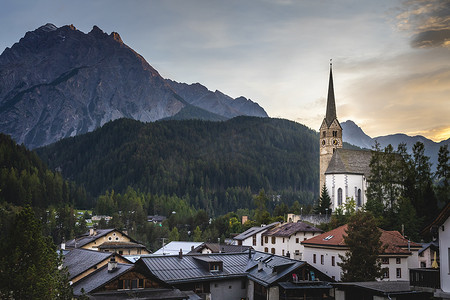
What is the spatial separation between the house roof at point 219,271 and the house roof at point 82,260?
4.97 metres

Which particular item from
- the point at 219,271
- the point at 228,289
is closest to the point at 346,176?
the point at 228,289

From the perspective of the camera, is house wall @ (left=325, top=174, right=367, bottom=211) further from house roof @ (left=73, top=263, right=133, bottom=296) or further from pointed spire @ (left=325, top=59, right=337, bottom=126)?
house roof @ (left=73, top=263, right=133, bottom=296)

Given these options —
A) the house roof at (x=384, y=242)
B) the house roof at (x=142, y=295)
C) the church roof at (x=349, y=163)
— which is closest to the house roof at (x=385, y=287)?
the house roof at (x=142, y=295)

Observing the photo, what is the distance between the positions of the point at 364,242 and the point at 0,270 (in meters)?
33.3

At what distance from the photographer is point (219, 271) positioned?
160 ft

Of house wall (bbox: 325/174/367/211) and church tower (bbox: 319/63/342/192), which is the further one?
church tower (bbox: 319/63/342/192)

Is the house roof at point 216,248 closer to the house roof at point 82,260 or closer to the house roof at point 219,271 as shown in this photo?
the house roof at point 219,271

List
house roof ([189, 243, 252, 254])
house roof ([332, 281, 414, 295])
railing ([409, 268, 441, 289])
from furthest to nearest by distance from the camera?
house roof ([189, 243, 252, 254])
house roof ([332, 281, 414, 295])
railing ([409, 268, 441, 289])

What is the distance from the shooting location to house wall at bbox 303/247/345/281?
5516 cm

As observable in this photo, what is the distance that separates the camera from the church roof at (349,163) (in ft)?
375

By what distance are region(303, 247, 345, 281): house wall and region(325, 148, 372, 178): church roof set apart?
55.7m

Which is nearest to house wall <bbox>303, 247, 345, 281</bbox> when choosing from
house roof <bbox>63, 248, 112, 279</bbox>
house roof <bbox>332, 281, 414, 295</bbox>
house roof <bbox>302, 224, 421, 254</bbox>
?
house roof <bbox>302, 224, 421, 254</bbox>

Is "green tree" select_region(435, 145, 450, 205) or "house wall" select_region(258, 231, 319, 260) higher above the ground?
"green tree" select_region(435, 145, 450, 205)

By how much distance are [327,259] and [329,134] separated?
77180 mm
